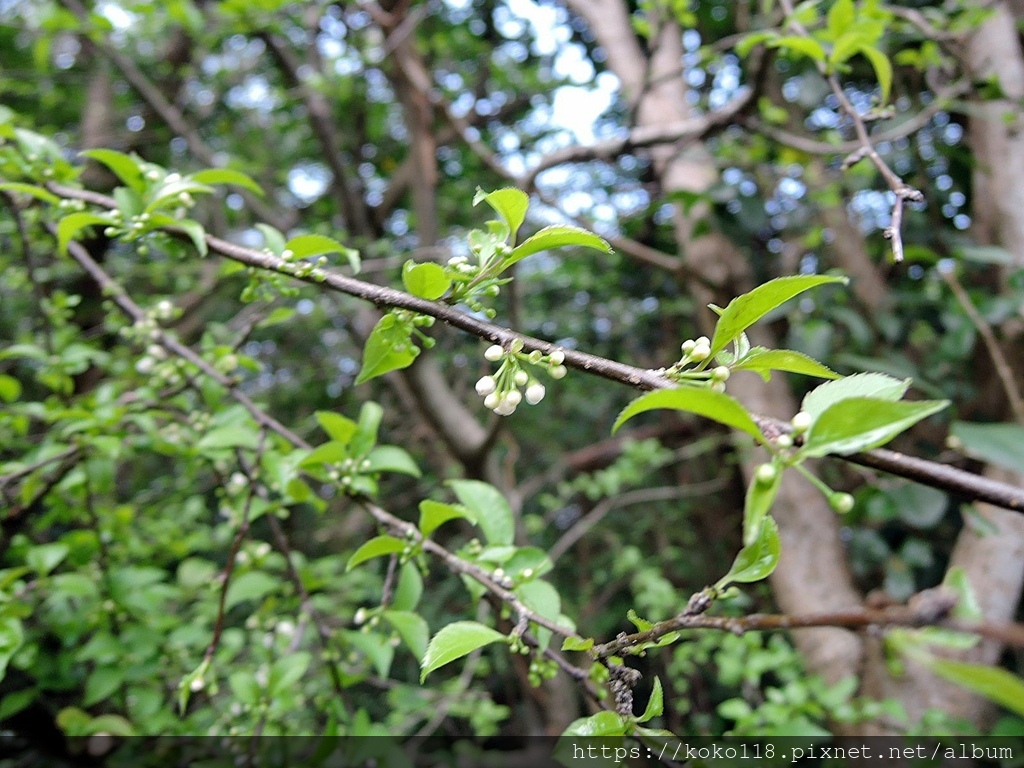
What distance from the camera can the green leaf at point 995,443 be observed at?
1.33m

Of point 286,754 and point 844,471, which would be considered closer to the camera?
point 286,754

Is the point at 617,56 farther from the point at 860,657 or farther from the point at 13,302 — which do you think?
the point at 13,302

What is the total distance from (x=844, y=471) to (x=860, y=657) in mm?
589

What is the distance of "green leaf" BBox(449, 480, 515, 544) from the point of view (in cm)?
80

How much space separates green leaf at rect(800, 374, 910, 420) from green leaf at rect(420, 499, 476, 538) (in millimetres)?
408

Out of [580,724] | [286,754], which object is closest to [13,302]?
[286,754]

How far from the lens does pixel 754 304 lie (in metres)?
0.47

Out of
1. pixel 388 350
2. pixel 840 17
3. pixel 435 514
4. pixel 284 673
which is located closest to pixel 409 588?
pixel 435 514

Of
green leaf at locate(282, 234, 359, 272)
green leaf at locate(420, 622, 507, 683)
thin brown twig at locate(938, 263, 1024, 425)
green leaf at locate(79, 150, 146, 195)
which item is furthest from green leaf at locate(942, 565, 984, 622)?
thin brown twig at locate(938, 263, 1024, 425)

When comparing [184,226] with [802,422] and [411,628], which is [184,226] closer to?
[411,628]

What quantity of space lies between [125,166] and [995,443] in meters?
1.67

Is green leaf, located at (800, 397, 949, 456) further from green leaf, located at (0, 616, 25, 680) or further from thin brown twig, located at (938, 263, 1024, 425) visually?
thin brown twig, located at (938, 263, 1024, 425)

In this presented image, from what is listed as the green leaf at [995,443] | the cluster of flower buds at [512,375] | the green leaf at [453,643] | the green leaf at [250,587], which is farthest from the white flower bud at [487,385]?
the green leaf at [995,443]

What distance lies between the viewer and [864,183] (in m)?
1.99
